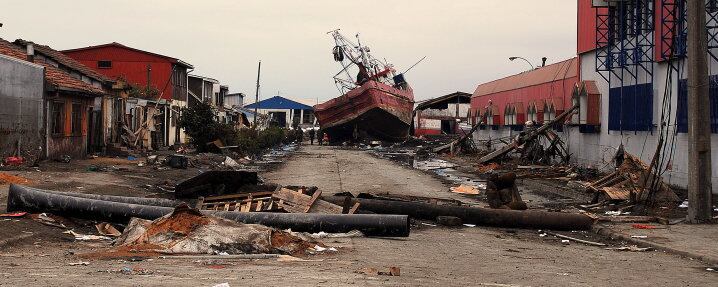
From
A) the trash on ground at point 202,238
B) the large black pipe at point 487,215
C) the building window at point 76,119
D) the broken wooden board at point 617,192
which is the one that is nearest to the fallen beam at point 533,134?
the broken wooden board at point 617,192

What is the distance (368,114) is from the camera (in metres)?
69.3

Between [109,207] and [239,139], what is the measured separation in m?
32.7

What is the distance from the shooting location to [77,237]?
44.9 feet

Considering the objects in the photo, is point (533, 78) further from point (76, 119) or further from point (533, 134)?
point (76, 119)

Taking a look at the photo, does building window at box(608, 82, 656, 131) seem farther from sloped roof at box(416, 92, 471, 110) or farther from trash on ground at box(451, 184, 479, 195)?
sloped roof at box(416, 92, 471, 110)

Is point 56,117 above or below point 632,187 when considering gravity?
above

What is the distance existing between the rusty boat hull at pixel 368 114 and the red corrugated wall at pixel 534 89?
6.49 m

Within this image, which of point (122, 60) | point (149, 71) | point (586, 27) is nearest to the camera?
point (586, 27)

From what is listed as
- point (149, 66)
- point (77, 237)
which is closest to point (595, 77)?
point (77, 237)

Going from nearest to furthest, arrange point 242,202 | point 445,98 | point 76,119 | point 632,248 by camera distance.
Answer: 1. point 632,248
2. point 242,202
3. point 76,119
4. point 445,98

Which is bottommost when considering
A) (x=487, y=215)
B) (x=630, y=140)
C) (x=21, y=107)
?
(x=487, y=215)

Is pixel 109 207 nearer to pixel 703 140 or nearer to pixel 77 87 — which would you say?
pixel 703 140

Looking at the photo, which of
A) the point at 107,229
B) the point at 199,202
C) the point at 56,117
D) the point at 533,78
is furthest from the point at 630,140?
the point at 533,78

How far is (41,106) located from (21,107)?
1.78 metres
